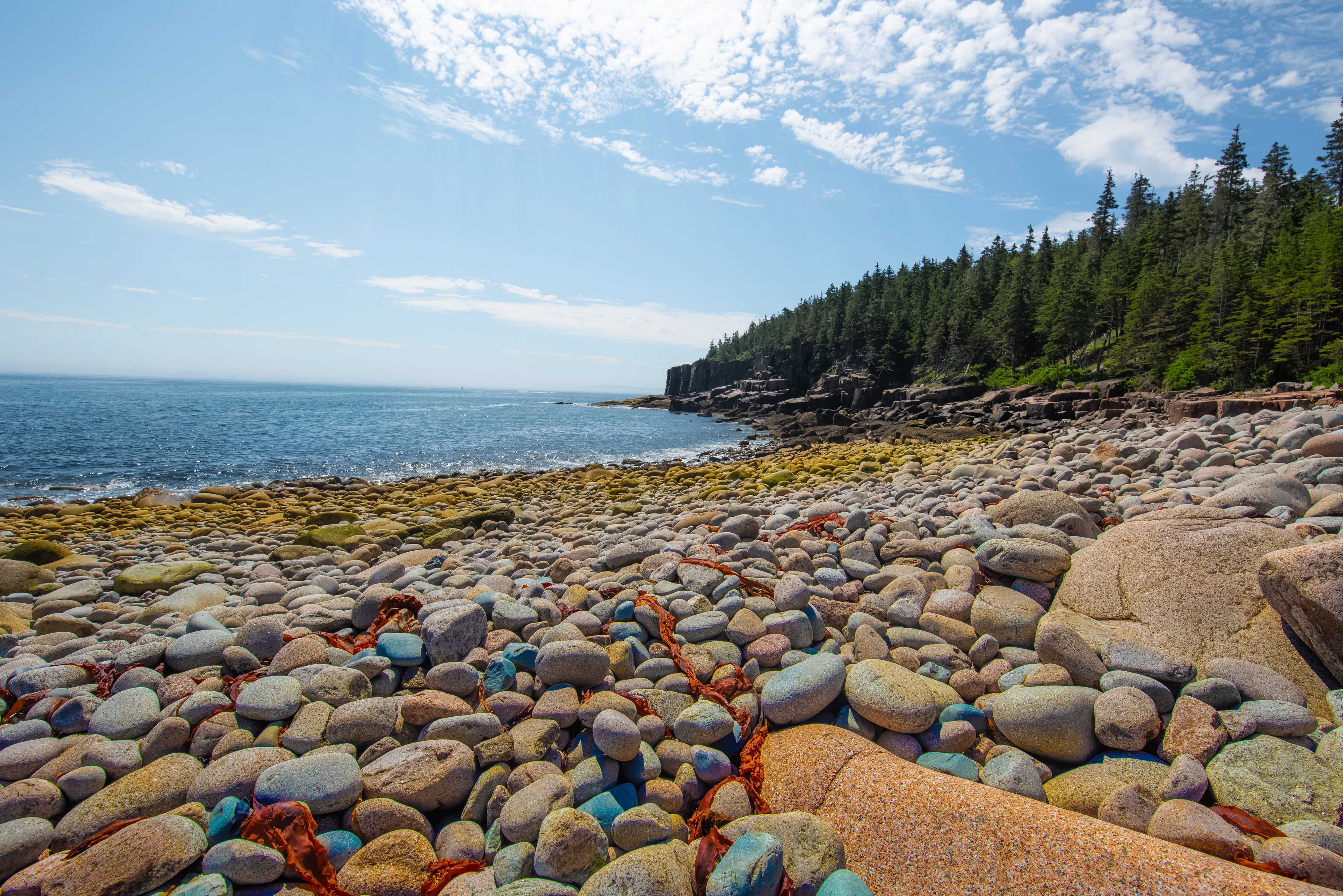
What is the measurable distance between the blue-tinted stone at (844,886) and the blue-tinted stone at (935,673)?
163cm

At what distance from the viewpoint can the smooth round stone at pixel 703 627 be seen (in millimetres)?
4129

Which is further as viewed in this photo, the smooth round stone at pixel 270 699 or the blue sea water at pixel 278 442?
the blue sea water at pixel 278 442

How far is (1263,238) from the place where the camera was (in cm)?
4394

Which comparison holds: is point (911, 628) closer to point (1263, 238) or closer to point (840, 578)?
point (840, 578)

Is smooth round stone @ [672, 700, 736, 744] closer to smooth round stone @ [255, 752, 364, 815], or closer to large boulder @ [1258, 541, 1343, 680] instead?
smooth round stone @ [255, 752, 364, 815]

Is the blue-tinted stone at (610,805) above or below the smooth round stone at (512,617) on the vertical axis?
below

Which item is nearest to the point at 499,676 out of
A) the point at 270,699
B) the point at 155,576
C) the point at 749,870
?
the point at 270,699

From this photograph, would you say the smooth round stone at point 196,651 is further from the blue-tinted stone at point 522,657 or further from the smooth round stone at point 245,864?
the blue-tinted stone at point 522,657

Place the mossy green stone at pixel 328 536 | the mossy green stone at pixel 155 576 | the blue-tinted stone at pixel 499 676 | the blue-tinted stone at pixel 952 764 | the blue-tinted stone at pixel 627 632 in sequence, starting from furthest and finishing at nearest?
the mossy green stone at pixel 328 536, the mossy green stone at pixel 155 576, the blue-tinted stone at pixel 627 632, the blue-tinted stone at pixel 499 676, the blue-tinted stone at pixel 952 764

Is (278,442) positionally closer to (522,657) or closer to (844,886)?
(522,657)

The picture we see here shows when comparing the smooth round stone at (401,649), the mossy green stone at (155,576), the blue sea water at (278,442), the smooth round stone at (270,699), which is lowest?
the blue sea water at (278,442)

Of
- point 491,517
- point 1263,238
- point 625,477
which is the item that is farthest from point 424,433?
point 1263,238

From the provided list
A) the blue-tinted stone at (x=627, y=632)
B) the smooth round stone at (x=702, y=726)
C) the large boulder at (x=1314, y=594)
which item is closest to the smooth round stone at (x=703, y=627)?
the blue-tinted stone at (x=627, y=632)

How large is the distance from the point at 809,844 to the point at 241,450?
35.8 metres
